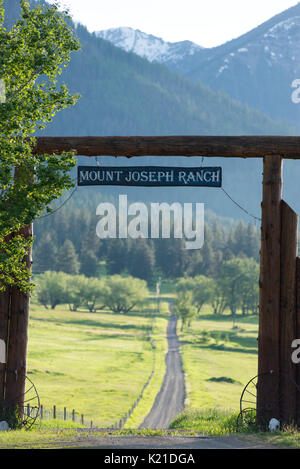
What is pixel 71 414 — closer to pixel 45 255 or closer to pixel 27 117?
pixel 27 117

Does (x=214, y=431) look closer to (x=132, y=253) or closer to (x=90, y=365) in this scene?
(x=90, y=365)

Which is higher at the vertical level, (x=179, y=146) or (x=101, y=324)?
(x=179, y=146)

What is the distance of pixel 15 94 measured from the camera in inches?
407

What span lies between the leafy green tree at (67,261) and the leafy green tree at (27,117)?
130870 mm

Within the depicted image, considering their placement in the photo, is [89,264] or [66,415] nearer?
[66,415]

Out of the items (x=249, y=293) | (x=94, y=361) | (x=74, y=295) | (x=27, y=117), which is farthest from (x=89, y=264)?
(x=27, y=117)

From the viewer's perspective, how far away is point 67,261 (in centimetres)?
14100

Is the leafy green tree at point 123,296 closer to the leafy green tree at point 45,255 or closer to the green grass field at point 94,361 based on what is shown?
the green grass field at point 94,361

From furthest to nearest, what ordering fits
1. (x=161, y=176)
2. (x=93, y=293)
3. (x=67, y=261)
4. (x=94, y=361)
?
(x=67, y=261)
(x=93, y=293)
(x=94, y=361)
(x=161, y=176)

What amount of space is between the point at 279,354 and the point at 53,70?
23.7 ft

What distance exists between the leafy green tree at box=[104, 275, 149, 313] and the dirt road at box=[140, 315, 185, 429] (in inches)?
1594

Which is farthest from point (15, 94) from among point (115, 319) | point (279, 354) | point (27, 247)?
point (115, 319)

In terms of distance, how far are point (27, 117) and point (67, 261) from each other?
13272cm

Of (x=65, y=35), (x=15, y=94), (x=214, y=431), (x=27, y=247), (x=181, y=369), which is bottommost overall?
(x=181, y=369)
